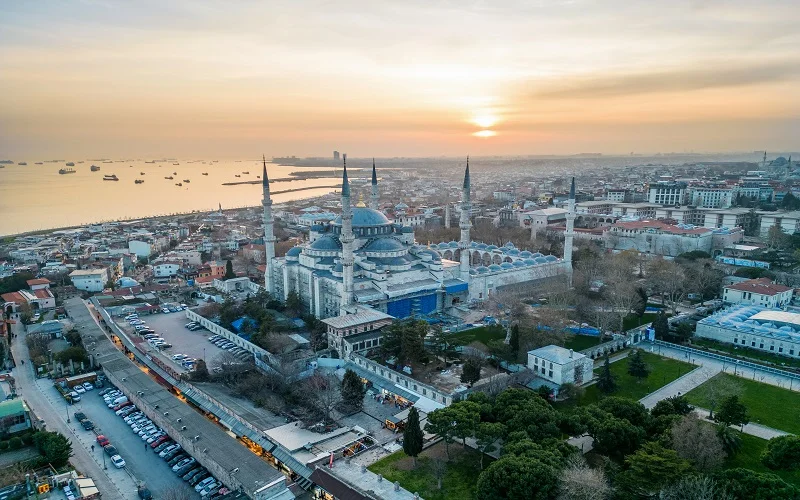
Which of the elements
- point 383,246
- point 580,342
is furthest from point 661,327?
point 383,246

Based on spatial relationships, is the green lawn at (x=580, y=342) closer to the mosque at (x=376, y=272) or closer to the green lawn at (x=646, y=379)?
the green lawn at (x=646, y=379)

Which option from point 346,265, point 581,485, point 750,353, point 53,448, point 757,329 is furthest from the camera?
point 346,265

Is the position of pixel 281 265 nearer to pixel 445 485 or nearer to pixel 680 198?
pixel 445 485

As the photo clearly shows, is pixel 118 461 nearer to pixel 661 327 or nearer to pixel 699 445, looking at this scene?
pixel 699 445

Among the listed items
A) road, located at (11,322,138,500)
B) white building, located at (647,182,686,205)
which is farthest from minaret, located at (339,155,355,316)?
white building, located at (647,182,686,205)

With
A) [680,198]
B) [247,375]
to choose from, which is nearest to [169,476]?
[247,375]

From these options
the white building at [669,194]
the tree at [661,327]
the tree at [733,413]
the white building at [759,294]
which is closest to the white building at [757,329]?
the tree at [661,327]

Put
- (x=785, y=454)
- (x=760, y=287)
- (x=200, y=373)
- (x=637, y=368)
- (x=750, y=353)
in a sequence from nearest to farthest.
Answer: (x=785, y=454) → (x=637, y=368) → (x=200, y=373) → (x=750, y=353) → (x=760, y=287)
